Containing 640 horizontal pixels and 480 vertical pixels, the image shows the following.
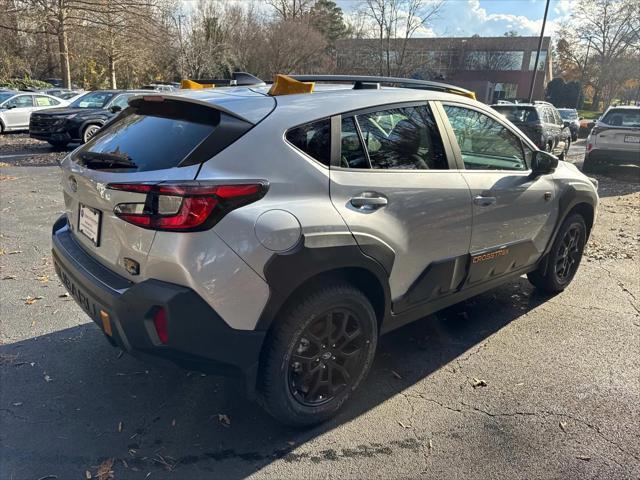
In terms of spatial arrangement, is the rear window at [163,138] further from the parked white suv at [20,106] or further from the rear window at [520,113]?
the parked white suv at [20,106]

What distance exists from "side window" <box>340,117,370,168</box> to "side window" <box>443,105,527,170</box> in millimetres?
931

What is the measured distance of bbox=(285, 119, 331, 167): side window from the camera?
8.23ft

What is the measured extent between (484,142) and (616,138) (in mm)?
10320

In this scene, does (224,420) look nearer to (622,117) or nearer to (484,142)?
(484,142)

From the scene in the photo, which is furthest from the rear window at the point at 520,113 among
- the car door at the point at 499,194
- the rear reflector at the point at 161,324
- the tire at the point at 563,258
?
the rear reflector at the point at 161,324

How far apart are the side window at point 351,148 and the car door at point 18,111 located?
1841cm

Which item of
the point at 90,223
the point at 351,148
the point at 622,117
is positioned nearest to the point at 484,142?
Answer: the point at 351,148

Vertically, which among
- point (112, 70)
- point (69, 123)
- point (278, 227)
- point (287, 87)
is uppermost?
point (112, 70)

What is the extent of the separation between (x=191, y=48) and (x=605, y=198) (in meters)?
27.8

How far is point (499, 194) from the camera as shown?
3541mm

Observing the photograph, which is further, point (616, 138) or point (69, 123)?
point (69, 123)

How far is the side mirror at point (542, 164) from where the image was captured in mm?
3865

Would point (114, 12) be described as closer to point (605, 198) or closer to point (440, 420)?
point (605, 198)

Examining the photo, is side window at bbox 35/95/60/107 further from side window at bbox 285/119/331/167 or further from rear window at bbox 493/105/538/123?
side window at bbox 285/119/331/167
